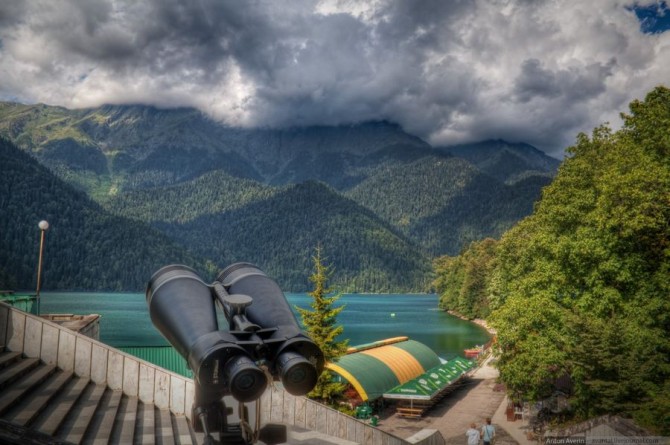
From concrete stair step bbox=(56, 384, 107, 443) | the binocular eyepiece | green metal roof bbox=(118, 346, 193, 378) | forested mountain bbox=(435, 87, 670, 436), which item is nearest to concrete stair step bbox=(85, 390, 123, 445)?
concrete stair step bbox=(56, 384, 107, 443)

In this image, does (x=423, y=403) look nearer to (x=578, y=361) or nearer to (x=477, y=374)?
(x=578, y=361)

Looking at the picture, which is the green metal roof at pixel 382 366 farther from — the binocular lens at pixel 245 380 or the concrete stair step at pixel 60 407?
the binocular lens at pixel 245 380

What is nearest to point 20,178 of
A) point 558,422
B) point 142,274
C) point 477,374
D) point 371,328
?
point 142,274

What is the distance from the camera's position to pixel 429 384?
2634 cm

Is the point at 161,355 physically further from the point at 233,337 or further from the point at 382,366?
the point at 233,337

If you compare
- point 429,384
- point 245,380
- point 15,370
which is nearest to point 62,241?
point 429,384

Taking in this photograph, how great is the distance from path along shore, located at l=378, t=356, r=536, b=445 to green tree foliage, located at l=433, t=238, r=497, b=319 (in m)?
38.3

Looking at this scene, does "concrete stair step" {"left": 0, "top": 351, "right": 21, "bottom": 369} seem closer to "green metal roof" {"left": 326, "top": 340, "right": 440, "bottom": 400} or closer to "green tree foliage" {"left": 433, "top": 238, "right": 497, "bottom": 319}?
"green metal roof" {"left": 326, "top": 340, "right": 440, "bottom": 400}

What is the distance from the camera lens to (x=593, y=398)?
59.4ft

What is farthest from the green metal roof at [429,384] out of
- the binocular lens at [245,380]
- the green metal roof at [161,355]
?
the binocular lens at [245,380]

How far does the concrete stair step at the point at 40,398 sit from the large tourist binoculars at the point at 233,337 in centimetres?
407

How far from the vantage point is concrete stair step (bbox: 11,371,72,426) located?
7.41 meters

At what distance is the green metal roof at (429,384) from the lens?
969 inches

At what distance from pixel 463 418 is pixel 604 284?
8.95m
